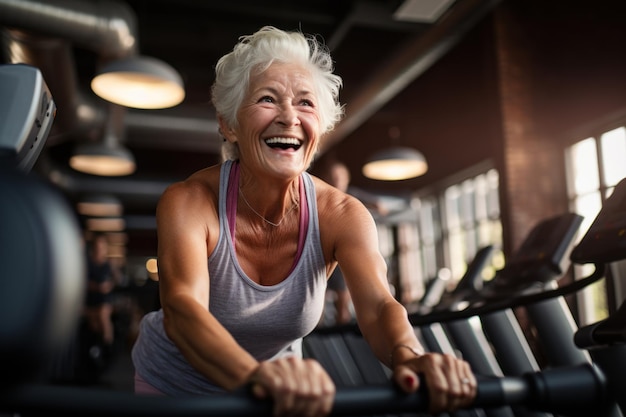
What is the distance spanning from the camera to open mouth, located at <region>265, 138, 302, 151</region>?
125 centimetres

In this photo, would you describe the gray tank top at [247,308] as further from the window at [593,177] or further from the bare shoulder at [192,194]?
the window at [593,177]

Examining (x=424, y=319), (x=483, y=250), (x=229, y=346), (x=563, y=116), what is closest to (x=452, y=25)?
(x=563, y=116)

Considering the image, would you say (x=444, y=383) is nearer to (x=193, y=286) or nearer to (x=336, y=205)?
(x=193, y=286)

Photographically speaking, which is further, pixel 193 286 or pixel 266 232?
pixel 266 232

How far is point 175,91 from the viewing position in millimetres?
4059

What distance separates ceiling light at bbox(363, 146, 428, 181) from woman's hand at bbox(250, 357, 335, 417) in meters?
5.44

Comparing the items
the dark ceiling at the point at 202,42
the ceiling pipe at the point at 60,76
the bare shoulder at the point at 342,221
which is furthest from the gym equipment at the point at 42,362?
the dark ceiling at the point at 202,42

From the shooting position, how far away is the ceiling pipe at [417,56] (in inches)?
189

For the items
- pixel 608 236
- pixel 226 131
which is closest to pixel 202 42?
pixel 226 131

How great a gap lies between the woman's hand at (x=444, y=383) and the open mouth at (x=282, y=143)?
587mm

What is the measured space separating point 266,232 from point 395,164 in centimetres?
494

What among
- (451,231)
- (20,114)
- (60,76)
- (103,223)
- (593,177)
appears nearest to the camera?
(20,114)

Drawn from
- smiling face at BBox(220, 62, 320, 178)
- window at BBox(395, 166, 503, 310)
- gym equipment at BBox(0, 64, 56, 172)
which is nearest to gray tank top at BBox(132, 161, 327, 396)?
smiling face at BBox(220, 62, 320, 178)

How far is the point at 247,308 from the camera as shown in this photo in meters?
1.27
